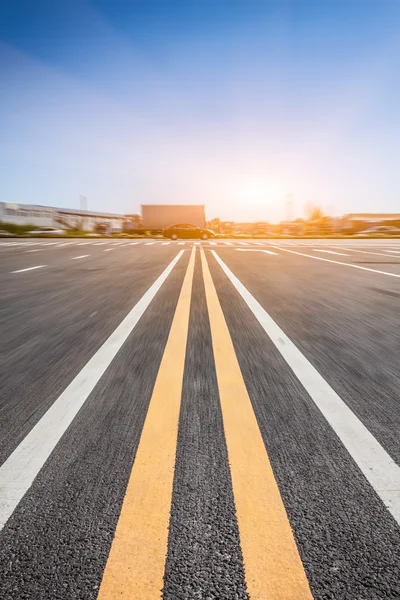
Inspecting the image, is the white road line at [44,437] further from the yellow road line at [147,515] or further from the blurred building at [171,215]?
the blurred building at [171,215]

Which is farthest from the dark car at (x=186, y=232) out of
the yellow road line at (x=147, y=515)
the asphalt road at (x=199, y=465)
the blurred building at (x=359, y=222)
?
the yellow road line at (x=147, y=515)

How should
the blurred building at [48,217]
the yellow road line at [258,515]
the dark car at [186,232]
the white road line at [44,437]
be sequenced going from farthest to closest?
the blurred building at [48,217] < the dark car at [186,232] < the white road line at [44,437] < the yellow road line at [258,515]

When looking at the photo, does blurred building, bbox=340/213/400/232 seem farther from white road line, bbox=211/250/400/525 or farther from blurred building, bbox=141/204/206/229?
white road line, bbox=211/250/400/525

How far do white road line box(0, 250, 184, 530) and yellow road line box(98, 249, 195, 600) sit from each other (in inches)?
18.2

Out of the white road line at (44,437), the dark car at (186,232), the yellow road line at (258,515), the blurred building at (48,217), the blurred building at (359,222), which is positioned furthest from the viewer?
the blurred building at (48,217)

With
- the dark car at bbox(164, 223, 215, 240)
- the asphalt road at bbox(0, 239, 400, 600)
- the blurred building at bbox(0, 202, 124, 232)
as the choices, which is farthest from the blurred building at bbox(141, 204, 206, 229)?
the asphalt road at bbox(0, 239, 400, 600)

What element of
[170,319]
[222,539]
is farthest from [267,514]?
[170,319]

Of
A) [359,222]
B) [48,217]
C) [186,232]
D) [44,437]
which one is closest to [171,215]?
[186,232]

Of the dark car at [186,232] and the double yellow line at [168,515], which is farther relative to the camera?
the dark car at [186,232]

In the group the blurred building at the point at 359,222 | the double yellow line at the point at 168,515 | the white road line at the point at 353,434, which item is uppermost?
the double yellow line at the point at 168,515

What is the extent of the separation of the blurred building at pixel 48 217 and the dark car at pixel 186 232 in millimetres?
15681

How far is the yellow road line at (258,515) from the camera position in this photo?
1072mm

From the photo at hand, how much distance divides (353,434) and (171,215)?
51.9m

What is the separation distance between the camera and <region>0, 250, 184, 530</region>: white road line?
146 centimetres
